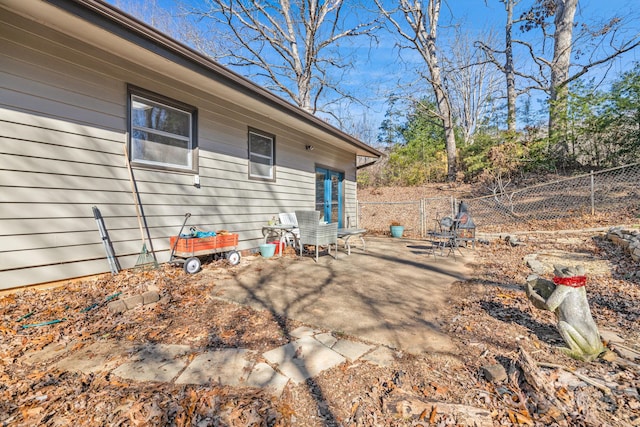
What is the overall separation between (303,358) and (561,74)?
13.9 metres

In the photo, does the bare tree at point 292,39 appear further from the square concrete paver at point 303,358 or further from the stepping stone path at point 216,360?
the square concrete paver at point 303,358

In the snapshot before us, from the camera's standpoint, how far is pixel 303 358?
194 cm

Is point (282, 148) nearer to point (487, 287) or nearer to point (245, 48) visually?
point (487, 287)

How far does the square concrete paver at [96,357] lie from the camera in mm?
1782

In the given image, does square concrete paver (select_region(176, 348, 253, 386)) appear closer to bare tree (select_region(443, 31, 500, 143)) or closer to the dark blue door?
the dark blue door

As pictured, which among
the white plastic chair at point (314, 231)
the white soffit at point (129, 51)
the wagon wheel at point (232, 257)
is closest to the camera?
the white soffit at point (129, 51)

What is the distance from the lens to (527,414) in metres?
1.43

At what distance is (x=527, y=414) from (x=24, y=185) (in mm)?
4526

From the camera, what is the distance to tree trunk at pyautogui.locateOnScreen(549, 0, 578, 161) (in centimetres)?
997

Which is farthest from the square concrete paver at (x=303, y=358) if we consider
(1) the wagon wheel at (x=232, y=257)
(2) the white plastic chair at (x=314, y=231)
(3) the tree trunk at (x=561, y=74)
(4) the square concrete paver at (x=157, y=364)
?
(3) the tree trunk at (x=561, y=74)

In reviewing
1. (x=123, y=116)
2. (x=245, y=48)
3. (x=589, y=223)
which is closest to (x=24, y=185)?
(x=123, y=116)

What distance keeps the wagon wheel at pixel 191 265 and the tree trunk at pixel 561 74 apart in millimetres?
12181

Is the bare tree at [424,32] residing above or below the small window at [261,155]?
above

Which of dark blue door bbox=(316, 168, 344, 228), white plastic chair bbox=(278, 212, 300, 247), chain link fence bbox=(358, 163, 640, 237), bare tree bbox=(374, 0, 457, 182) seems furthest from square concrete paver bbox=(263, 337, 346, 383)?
bare tree bbox=(374, 0, 457, 182)
